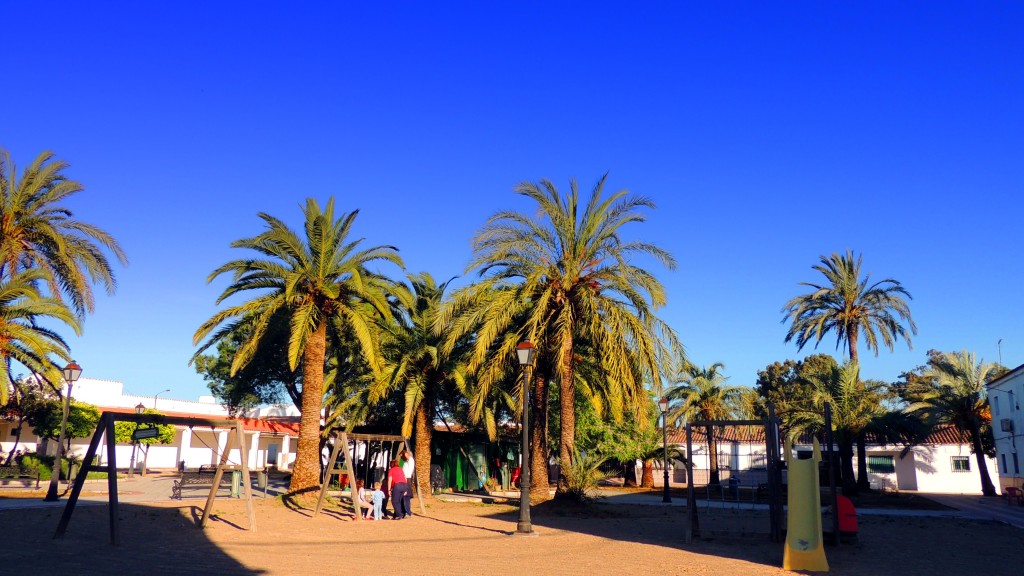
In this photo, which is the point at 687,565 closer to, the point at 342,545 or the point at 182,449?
the point at 342,545

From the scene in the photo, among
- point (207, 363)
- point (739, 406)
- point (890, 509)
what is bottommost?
point (890, 509)

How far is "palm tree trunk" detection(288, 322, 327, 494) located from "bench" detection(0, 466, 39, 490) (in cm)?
1465

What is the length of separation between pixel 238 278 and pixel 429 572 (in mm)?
12980

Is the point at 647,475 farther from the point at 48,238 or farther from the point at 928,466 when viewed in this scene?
the point at 48,238

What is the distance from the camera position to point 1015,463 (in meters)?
34.8

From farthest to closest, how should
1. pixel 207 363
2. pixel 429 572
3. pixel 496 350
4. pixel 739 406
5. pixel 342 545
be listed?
pixel 207 363 → pixel 739 406 → pixel 496 350 → pixel 342 545 → pixel 429 572

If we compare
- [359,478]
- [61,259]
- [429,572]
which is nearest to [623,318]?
[429,572]

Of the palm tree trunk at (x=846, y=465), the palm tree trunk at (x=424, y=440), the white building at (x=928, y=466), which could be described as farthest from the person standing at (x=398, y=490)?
the white building at (x=928, y=466)

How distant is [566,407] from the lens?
21.7m

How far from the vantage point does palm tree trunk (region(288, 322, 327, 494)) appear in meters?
21.0

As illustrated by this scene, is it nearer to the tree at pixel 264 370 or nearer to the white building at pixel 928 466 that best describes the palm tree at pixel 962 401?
the white building at pixel 928 466

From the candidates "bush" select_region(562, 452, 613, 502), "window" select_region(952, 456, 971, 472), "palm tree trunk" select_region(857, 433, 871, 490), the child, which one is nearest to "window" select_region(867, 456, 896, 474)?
"window" select_region(952, 456, 971, 472)

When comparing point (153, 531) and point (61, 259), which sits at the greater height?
point (61, 259)

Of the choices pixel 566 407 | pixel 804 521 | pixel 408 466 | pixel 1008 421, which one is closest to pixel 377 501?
pixel 408 466
